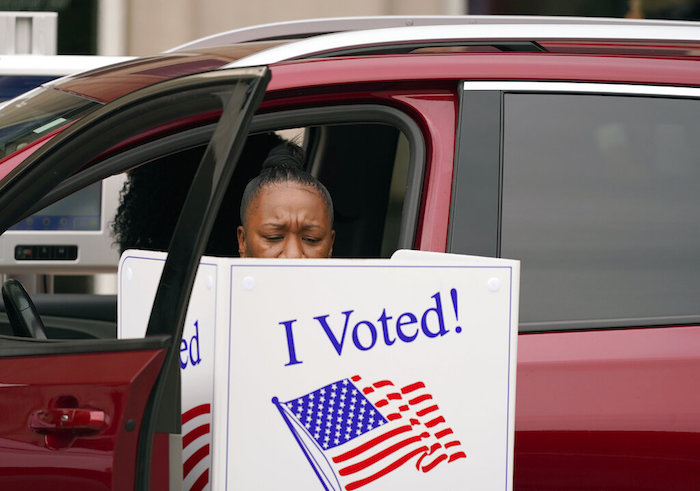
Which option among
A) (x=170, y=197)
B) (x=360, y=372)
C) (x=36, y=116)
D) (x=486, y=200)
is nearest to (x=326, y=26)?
(x=170, y=197)

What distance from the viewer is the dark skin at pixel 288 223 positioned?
233 cm

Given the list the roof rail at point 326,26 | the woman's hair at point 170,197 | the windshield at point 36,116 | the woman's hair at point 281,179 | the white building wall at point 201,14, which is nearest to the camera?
the windshield at point 36,116

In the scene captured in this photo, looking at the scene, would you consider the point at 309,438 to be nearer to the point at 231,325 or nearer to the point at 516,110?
the point at 231,325

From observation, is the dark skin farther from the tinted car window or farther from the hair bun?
the tinted car window

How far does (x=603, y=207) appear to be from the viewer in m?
1.95

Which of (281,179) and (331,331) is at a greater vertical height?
(281,179)

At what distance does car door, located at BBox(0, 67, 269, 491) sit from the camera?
153 cm

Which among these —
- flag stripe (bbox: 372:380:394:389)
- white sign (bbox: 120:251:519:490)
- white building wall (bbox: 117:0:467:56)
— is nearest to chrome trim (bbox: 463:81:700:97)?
white sign (bbox: 120:251:519:490)

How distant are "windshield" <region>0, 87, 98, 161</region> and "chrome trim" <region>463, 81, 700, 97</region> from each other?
0.80m

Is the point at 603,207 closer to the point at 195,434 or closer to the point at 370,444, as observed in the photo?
the point at 370,444

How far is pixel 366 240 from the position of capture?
127 inches

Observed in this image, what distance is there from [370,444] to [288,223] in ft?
2.67

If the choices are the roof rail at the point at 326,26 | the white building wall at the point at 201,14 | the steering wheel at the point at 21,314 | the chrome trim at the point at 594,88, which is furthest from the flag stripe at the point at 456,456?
the white building wall at the point at 201,14

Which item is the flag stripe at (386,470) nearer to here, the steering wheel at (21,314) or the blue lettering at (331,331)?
the blue lettering at (331,331)
